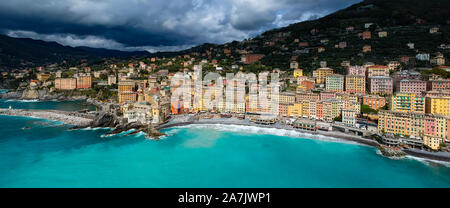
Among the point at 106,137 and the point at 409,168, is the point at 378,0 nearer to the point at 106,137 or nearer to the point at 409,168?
the point at 409,168

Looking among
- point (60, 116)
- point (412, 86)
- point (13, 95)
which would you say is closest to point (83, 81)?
point (13, 95)

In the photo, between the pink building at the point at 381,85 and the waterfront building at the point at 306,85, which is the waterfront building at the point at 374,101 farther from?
the waterfront building at the point at 306,85

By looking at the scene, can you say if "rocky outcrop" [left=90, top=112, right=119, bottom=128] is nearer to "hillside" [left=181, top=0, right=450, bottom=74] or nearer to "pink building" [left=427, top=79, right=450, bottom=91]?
"hillside" [left=181, top=0, right=450, bottom=74]

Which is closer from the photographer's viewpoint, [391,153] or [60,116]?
[391,153]

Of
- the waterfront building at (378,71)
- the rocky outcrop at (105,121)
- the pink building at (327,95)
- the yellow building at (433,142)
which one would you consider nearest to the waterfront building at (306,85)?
the pink building at (327,95)

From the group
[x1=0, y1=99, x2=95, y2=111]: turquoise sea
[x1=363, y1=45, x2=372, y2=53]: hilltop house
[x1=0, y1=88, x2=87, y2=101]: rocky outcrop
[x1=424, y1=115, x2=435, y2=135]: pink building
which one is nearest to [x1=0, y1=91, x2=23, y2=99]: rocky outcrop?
[x1=0, y1=88, x2=87, y2=101]: rocky outcrop

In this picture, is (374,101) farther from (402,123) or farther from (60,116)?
(60,116)
